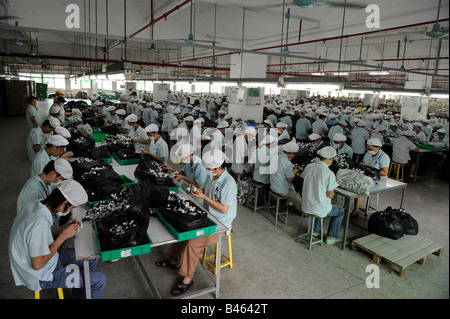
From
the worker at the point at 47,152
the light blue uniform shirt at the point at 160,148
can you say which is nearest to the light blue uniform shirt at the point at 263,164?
the light blue uniform shirt at the point at 160,148

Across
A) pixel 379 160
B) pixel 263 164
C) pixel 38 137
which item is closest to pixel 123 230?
pixel 263 164

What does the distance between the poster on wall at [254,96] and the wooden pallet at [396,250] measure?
8.19 metres

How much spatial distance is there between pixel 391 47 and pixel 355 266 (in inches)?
522

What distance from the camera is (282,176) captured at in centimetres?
504

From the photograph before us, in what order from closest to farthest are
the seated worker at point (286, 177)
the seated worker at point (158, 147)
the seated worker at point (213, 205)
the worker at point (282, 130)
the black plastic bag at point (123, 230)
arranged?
the black plastic bag at point (123, 230) → the seated worker at point (213, 205) → the seated worker at point (286, 177) → the seated worker at point (158, 147) → the worker at point (282, 130)

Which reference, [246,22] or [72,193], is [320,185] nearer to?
[72,193]

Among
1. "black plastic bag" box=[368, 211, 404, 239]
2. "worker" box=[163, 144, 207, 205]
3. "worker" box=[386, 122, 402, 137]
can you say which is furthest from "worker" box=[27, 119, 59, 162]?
"worker" box=[386, 122, 402, 137]

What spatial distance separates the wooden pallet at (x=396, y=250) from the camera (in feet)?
13.0

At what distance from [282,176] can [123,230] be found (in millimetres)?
3024

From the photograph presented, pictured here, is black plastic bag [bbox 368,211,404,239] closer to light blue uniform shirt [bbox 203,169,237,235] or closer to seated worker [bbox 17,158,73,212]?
light blue uniform shirt [bbox 203,169,237,235]

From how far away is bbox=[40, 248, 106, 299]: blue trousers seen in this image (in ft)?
8.88

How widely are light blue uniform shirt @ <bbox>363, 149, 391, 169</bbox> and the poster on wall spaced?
22.2 ft

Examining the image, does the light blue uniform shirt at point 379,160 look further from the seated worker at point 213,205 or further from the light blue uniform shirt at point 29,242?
the light blue uniform shirt at point 29,242

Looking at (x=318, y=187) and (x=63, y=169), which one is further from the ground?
(x=63, y=169)
